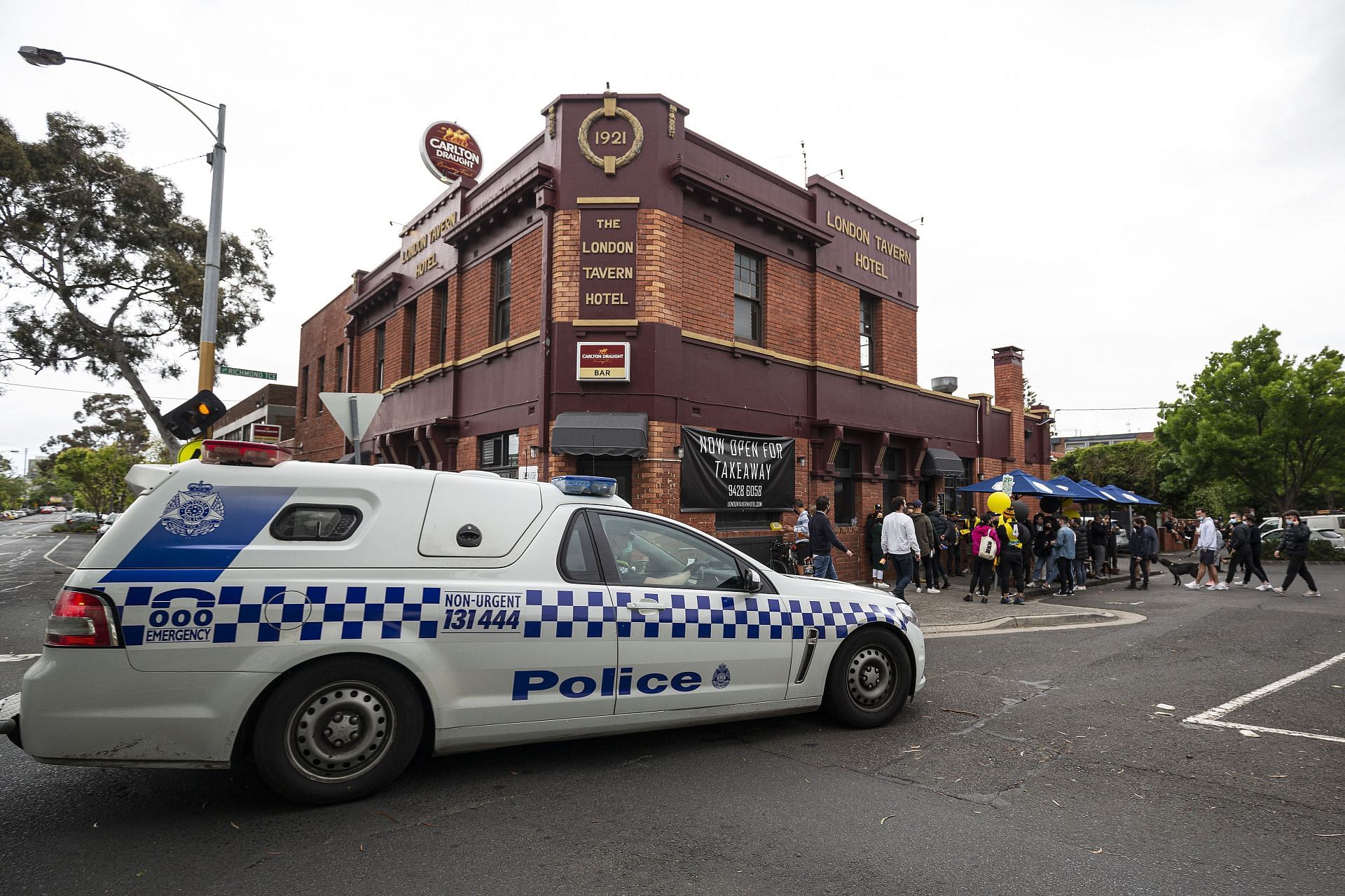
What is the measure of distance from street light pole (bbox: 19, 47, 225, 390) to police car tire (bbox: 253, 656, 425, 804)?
9.10 meters

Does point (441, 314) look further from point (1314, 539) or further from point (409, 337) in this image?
point (1314, 539)

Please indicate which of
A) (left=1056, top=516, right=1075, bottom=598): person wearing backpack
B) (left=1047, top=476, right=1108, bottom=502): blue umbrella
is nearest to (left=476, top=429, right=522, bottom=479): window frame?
(left=1056, top=516, right=1075, bottom=598): person wearing backpack

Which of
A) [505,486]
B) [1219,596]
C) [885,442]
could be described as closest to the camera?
[505,486]

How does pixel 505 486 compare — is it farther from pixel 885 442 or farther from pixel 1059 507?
pixel 1059 507

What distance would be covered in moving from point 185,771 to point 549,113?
11162 mm

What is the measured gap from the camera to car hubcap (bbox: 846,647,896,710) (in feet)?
16.8

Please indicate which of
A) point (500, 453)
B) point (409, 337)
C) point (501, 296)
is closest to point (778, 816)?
point (500, 453)

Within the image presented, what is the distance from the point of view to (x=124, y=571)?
11.5 ft

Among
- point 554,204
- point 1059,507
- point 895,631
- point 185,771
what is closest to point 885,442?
point 1059,507

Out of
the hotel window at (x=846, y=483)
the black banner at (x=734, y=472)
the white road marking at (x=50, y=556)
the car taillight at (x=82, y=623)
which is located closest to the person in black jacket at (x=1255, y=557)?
the hotel window at (x=846, y=483)

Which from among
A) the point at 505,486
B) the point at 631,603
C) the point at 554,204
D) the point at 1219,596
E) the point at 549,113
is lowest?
the point at 1219,596

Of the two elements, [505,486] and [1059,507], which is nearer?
[505,486]

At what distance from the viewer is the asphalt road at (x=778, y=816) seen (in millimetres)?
3014

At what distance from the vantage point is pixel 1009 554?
1250 centimetres
